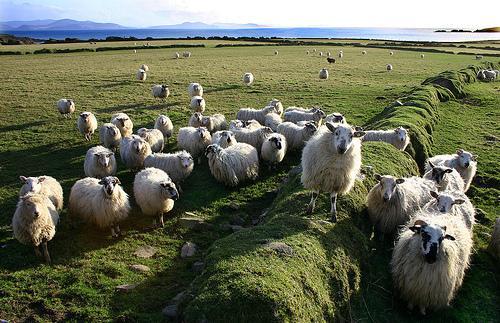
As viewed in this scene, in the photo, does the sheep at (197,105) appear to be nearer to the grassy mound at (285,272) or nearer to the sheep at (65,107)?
the sheep at (65,107)

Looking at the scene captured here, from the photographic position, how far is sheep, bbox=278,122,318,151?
14297mm

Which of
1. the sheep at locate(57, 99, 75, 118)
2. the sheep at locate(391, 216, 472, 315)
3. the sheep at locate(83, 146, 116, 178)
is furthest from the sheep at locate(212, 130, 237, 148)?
the sheep at locate(57, 99, 75, 118)

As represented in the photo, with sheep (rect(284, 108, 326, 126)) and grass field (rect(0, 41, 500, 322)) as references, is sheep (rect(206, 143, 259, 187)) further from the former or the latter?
sheep (rect(284, 108, 326, 126))

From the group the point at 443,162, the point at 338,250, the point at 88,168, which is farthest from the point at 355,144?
the point at 88,168

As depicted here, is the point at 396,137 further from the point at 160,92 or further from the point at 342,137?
the point at 160,92

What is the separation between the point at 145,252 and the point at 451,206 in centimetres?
652

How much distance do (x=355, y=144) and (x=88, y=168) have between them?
7.72 meters

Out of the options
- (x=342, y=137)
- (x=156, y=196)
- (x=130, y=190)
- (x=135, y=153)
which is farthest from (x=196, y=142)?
(x=342, y=137)

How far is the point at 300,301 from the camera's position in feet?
17.5

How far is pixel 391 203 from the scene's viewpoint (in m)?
8.46

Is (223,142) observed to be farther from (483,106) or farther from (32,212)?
(483,106)

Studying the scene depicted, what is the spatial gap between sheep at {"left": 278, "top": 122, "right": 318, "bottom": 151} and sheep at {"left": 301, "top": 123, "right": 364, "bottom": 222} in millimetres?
6078

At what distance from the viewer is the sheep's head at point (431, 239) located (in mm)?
6520

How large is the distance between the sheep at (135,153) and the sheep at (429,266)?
27.1 feet
